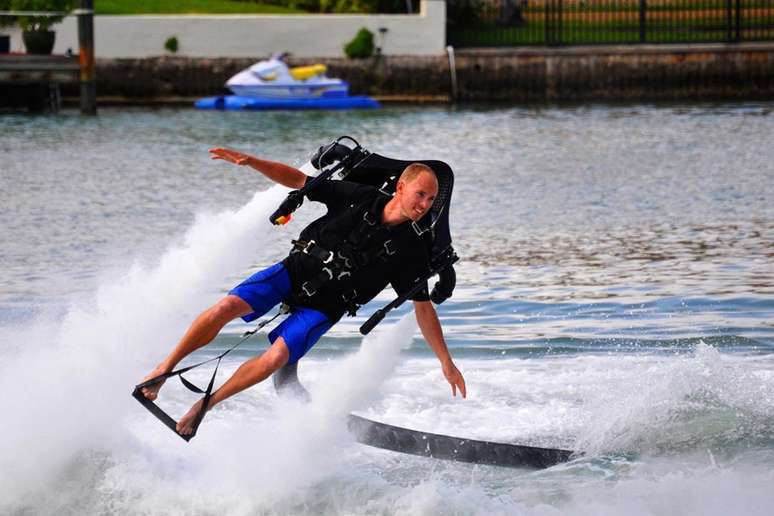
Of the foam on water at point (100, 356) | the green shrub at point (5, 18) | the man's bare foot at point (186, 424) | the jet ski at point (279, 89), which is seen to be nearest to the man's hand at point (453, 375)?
the man's bare foot at point (186, 424)

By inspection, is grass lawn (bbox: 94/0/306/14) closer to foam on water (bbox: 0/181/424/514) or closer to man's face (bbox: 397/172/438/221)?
foam on water (bbox: 0/181/424/514)

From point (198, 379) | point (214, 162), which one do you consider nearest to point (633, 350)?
point (198, 379)

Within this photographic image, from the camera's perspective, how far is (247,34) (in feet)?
123

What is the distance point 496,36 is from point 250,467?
1315 inches

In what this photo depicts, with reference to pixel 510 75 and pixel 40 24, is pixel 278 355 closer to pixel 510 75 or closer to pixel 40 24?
pixel 40 24

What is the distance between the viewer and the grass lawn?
40125mm

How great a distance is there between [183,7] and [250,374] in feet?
117

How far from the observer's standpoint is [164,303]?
26.2 feet

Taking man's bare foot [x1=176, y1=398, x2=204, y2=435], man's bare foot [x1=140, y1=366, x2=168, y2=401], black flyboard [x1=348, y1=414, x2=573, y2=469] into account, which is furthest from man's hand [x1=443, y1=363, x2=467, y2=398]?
man's bare foot [x1=140, y1=366, x2=168, y2=401]

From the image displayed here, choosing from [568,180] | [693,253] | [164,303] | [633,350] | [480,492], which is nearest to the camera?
[480,492]

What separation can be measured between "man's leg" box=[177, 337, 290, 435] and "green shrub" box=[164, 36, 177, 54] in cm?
3175

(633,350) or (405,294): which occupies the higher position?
(405,294)

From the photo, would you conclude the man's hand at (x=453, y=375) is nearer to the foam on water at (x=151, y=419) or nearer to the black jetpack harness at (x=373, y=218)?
the black jetpack harness at (x=373, y=218)

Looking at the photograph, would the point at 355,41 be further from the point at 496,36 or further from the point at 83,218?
the point at 83,218
